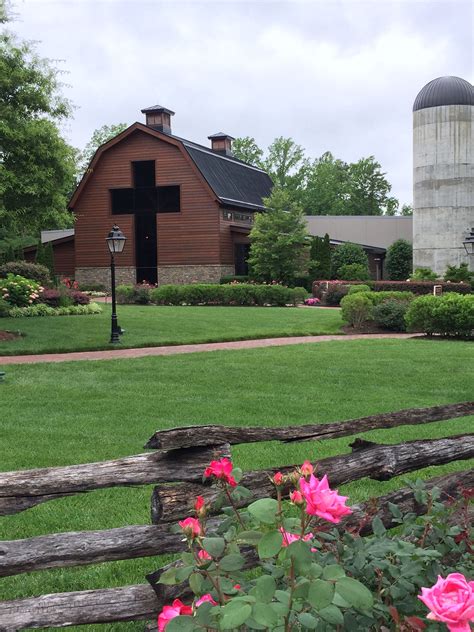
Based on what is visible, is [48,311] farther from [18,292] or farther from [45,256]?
[45,256]

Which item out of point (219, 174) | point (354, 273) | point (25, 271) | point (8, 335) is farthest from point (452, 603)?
point (219, 174)

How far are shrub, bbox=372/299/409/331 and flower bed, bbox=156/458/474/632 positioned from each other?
18.3 m

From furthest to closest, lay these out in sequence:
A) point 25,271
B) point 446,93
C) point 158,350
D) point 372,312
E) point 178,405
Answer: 1. point 446,93
2. point 25,271
3. point 372,312
4. point 158,350
5. point 178,405

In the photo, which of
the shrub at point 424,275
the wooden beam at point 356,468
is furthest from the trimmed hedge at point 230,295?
the wooden beam at point 356,468

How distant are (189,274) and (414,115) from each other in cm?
1666

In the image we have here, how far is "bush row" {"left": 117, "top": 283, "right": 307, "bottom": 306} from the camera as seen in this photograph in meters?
30.1

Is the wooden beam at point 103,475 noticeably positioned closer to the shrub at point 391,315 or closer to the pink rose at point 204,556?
the pink rose at point 204,556

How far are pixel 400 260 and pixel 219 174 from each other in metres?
13.5

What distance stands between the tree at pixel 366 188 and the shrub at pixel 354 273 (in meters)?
37.9

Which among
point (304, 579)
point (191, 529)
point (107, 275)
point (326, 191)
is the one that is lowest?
point (304, 579)

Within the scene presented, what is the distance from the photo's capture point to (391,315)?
2028 cm

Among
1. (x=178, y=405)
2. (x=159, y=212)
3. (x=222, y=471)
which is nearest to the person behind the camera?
(x=222, y=471)

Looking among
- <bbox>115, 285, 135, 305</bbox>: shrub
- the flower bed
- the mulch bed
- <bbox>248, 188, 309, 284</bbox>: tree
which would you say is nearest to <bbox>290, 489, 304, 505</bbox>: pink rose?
the flower bed

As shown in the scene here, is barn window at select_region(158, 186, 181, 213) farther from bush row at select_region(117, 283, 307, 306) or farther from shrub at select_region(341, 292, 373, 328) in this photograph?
shrub at select_region(341, 292, 373, 328)
